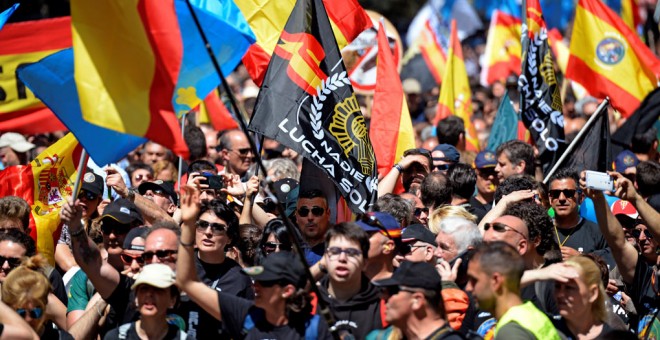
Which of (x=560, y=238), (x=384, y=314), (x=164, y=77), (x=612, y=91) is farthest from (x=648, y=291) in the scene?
(x=612, y=91)

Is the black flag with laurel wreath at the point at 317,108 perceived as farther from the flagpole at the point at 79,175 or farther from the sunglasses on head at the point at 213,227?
the flagpole at the point at 79,175

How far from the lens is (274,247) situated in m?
7.96

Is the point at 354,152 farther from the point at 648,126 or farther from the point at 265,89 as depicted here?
the point at 648,126

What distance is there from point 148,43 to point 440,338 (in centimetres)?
249

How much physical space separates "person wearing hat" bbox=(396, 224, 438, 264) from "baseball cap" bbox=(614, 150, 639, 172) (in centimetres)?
468

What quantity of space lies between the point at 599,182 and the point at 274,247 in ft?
7.32

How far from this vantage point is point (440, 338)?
19.5ft

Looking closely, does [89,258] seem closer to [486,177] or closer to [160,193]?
[160,193]

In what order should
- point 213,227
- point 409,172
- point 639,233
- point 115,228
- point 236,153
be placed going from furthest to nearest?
point 236,153 < point 409,172 < point 639,233 < point 115,228 < point 213,227

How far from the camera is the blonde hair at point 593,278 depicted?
6.41m

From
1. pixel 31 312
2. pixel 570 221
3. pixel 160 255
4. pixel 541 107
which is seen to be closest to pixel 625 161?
pixel 541 107

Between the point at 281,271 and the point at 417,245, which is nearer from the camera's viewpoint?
the point at 281,271

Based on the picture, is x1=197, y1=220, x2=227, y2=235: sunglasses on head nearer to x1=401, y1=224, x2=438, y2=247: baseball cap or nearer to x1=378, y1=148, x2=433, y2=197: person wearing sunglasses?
x1=401, y1=224, x2=438, y2=247: baseball cap

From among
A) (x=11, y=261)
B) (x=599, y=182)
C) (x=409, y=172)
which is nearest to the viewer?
(x=599, y=182)
